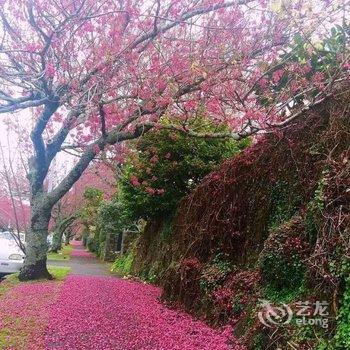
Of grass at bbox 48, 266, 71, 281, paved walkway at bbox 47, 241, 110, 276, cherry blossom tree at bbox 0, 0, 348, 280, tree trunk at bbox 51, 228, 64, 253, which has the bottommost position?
grass at bbox 48, 266, 71, 281

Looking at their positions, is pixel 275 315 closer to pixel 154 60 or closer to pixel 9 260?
pixel 154 60

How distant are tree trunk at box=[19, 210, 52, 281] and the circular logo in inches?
325

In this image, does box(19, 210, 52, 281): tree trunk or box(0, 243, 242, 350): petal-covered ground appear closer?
box(0, 243, 242, 350): petal-covered ground

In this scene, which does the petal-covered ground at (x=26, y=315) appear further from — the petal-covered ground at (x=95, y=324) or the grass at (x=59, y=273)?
the grass at (x=59, y=273)

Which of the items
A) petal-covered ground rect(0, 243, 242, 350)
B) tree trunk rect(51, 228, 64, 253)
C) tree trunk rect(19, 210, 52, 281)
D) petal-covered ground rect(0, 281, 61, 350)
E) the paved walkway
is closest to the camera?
petal-covered ground rect(0, 281, 61, 350)

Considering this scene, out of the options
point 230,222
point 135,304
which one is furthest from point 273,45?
point 135,304

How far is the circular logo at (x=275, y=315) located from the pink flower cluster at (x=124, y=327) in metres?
0.57

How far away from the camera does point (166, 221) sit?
13.8 meters

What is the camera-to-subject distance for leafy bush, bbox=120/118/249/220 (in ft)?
41.7

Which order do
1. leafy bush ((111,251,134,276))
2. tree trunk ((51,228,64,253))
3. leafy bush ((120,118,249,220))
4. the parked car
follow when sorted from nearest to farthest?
leafy bush ((120,118,249,220))
the parked car
leafy bush ((111,251,134,276))
tree trunk ((51,228,64,253))

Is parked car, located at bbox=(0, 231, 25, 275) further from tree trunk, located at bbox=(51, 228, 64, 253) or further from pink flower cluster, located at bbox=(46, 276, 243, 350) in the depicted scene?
tree trunk, located at bbox=(51, 228, 64, 253)

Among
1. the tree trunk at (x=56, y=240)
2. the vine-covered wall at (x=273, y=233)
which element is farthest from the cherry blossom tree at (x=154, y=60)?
the tree trunk at (x=56, y=240)

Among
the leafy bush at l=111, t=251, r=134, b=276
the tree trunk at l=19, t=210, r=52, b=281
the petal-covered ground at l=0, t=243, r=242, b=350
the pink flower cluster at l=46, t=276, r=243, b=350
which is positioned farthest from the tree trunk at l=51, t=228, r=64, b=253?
the pink flower cluster at l=46, t=276, r=243, b=350

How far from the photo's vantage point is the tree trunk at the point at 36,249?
12.0 metres
